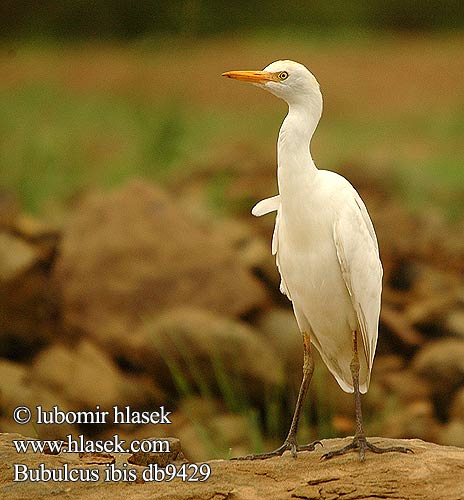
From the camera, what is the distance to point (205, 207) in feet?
20.2

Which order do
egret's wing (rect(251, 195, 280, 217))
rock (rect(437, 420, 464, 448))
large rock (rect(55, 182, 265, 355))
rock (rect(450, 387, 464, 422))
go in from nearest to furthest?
egret's wing (rect(251, 195, 280, 217)) → rock (rect(437, 420, 464, 448)) → rock (rect(450, 387, 464, 422)) → large rock (rect(55, 182, 265, 355))

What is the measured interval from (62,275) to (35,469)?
2.28 metres

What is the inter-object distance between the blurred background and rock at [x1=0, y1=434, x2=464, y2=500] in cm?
85

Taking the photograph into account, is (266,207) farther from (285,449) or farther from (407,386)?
(407,386)

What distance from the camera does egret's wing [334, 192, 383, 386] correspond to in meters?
2.82

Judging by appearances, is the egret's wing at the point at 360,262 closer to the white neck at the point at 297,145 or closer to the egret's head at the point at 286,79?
the white neck at the point at 297,145

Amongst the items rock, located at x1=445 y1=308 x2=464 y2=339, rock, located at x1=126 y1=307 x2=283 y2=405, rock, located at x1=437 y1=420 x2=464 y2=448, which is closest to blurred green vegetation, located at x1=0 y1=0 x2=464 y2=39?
rock, located at x1=445 y1=308 x2=464 y2=339

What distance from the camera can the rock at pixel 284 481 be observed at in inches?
103

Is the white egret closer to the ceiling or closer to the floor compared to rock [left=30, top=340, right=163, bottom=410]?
closer to the ceiling

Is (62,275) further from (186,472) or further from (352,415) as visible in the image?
(186,472)

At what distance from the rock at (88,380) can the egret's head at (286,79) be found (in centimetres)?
199

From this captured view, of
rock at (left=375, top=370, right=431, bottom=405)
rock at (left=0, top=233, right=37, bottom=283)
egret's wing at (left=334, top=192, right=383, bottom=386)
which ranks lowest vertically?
rock at (left=375, top=370, right=431, bottom=405)

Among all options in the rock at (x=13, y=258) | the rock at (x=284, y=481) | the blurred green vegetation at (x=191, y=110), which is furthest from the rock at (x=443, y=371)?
the blurred green vegetation at (x=191, y=110)

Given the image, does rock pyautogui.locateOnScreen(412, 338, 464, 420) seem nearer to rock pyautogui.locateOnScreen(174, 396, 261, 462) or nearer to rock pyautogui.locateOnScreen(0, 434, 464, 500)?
rock pyautogui.locateOnScreen(174, 396, 261, 462)
